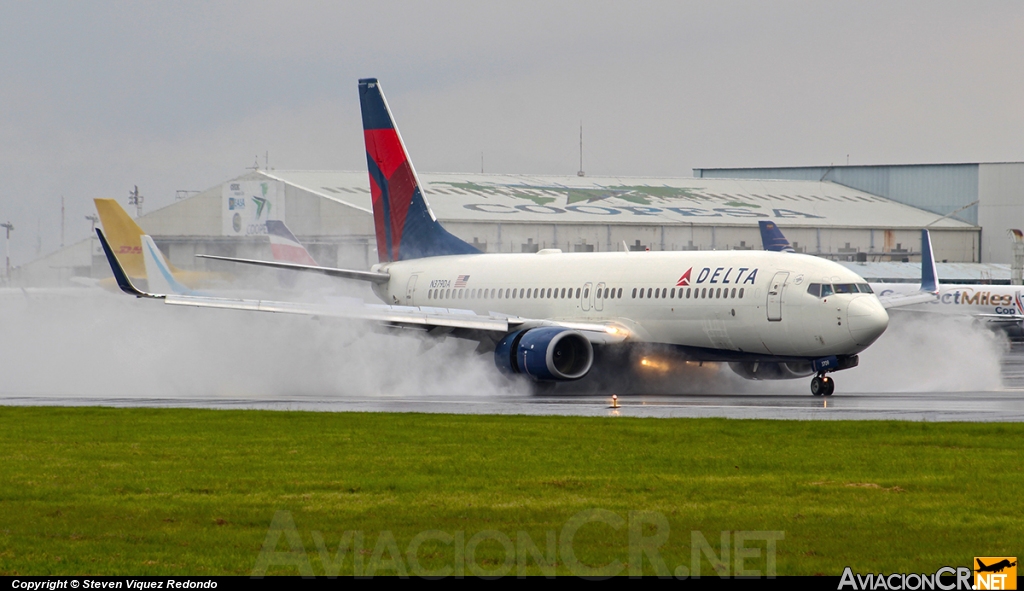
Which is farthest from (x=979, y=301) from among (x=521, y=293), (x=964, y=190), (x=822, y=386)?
(x=822, y=386)

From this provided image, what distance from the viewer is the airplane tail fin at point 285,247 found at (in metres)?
52.3

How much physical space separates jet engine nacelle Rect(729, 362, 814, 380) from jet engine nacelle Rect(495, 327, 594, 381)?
3.85 metres

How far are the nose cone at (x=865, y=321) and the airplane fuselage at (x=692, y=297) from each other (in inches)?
0.9

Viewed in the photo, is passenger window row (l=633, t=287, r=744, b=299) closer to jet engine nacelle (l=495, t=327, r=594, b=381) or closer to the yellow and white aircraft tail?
jet engine nacelle (l=495, t=327, r=594, b=381)

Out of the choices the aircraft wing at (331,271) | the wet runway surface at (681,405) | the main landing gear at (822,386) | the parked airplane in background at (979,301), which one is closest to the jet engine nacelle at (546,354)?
the wet runway surface at (681,405)

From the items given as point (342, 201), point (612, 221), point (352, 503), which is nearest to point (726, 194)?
point (612, 221)

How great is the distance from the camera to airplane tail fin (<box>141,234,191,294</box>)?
36.5 m

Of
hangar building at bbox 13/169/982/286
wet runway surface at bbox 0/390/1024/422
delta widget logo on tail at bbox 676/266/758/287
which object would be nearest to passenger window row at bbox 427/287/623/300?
delta widget logo on tail at bbox 676/266/758/287

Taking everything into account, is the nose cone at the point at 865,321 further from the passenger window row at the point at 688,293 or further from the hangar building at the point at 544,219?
the hangar building at the point at 544,219

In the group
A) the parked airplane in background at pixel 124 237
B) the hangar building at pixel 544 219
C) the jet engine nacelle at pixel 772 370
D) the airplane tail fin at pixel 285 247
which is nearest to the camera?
the jet engine nacelle at pixel 772 370

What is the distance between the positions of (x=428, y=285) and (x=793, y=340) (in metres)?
13.8

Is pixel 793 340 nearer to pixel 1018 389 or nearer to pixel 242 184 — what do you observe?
pixel 1018 389

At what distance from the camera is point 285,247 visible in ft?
176

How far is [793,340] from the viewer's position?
31859 mm
